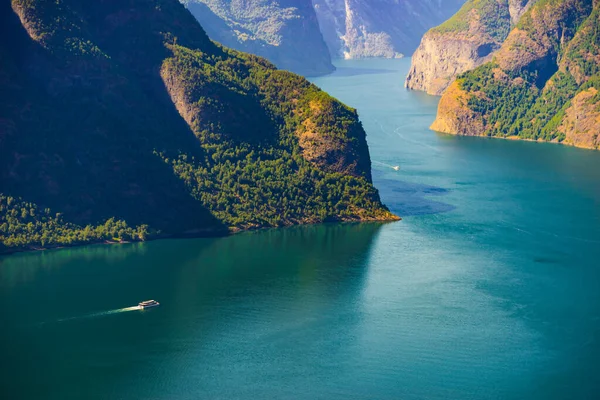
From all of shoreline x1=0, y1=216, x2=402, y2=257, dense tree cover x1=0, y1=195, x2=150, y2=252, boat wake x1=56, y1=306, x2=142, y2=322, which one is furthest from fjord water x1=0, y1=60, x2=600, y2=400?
dense tree cover x1=0, y1=195, x2=150, y2=252

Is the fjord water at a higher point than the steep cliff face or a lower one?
lower

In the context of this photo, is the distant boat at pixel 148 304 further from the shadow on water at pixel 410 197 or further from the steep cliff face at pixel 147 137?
the shadow on water at pixel 410 197

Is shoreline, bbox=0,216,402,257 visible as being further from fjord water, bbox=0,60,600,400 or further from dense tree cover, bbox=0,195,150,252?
fjord water, bbox=0,60,600,400

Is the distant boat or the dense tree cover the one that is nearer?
the distant boat

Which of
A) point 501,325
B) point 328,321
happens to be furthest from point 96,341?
point 501,325

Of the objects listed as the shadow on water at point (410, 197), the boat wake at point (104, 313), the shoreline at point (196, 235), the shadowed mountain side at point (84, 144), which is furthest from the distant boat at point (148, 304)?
the shadow on water at point (410, 197)

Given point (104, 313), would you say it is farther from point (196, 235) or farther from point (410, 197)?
point (410, 197)

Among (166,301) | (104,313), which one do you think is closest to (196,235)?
(166,301)

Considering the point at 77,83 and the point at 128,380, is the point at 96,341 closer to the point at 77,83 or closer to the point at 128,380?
the point at 128,380
